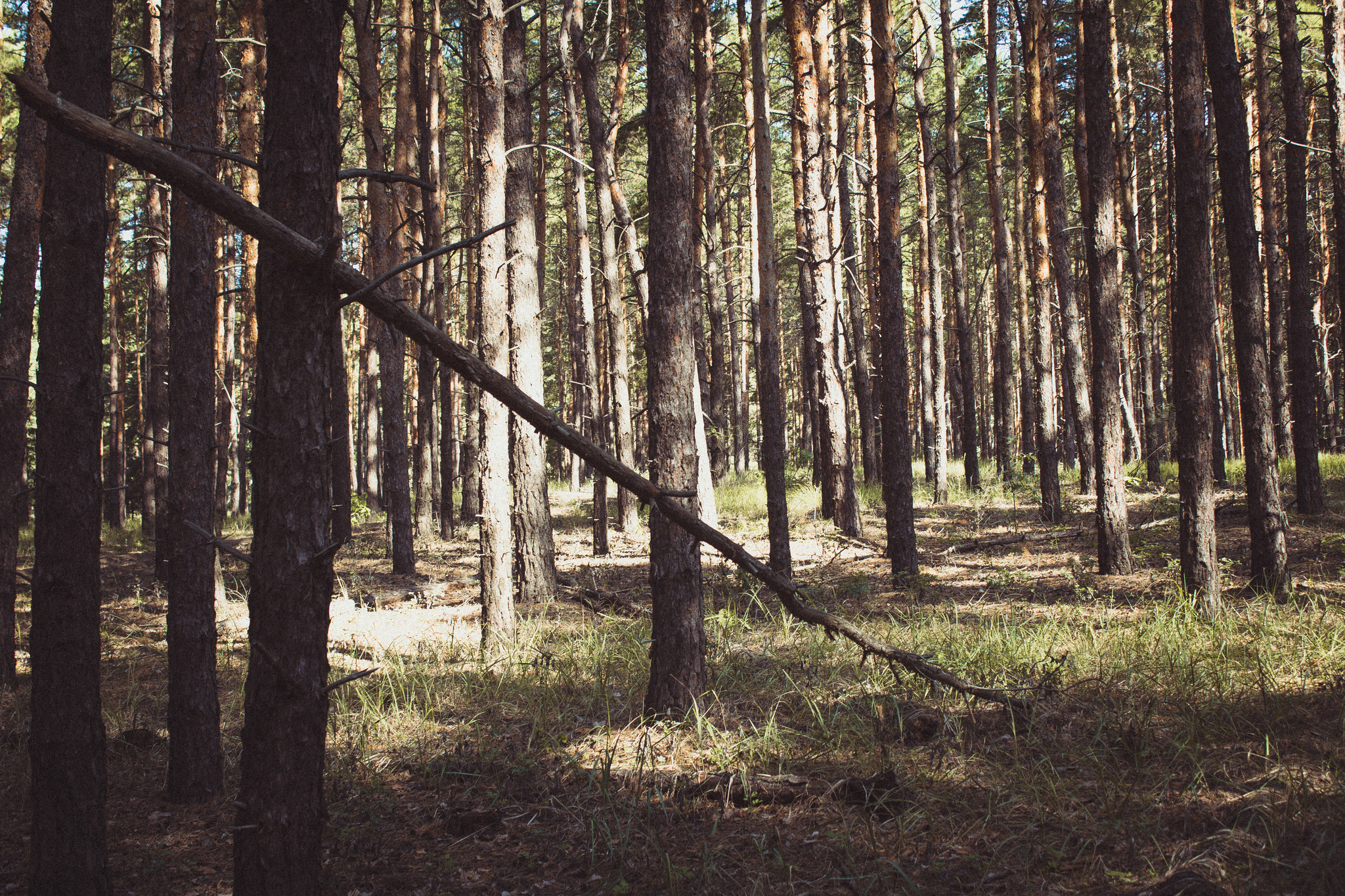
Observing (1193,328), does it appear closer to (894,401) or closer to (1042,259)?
(894,401)

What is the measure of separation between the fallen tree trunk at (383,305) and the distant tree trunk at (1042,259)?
33.2ft

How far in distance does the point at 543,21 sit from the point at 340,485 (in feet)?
34.4

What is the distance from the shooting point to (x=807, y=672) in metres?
5.32

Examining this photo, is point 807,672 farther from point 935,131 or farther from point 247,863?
point 935,131

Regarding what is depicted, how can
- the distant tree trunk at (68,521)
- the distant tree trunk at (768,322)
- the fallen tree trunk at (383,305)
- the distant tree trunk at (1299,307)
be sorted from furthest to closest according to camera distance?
the distant tree trunk at (1299,307) < the distant tree trunk at (768,322) < the distant tree trunk at (68,521) < the fallen tree trunk at (383,305)

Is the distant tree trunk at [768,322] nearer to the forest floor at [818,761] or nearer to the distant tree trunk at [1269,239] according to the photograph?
the forest floor at [818,761]

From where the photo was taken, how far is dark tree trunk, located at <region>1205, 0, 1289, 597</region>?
6449 mm

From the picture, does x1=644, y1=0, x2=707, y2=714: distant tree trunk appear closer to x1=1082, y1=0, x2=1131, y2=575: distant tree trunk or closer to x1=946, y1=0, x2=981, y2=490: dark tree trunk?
x1=1082, y1=0, x2=1131, y2=575: distant tree trunk

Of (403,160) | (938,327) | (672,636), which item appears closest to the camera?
(672,636)

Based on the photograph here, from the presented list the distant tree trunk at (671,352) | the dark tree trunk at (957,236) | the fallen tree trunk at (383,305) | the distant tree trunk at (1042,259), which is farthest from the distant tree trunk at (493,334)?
the dark tree trunk at (957,236)

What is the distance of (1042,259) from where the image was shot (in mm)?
12836

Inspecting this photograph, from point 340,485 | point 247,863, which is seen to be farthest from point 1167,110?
point 247,863

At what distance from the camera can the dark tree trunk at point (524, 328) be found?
300 inches

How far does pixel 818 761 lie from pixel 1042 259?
37.7 ft
